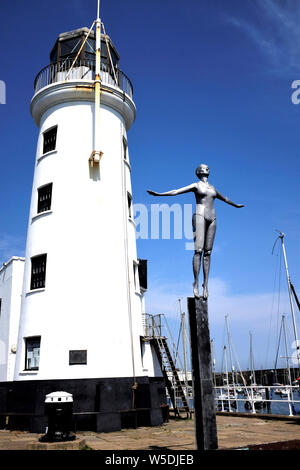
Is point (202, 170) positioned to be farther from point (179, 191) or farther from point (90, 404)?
point (90, 404)

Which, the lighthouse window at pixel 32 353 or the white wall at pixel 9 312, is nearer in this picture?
the lighthouse window at pixel 32 353

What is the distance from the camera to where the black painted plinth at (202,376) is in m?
8.39

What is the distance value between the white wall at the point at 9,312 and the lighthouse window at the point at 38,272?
349 cm

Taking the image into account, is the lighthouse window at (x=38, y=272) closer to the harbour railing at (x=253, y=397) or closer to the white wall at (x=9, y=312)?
the white wall at (x=9, y=312)

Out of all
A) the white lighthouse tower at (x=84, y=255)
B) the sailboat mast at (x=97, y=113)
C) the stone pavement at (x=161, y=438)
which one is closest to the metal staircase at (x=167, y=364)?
the white lighthouse tower at (x=84, y=255)

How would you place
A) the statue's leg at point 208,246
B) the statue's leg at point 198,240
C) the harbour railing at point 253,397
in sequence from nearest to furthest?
the statue's leg at point 198,240 < the statue's leg at point 208,246 < the harbour railing at point 253,397

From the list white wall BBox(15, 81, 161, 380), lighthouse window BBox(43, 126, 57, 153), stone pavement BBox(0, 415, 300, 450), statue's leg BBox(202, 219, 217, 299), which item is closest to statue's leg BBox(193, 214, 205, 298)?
statue's leg BBox(202, 219, 217, 299)

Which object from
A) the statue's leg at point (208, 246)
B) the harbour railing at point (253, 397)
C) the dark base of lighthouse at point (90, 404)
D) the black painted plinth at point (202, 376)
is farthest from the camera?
the harbour railing at point (253, 397)

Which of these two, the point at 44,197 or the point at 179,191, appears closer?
the point at 179,191

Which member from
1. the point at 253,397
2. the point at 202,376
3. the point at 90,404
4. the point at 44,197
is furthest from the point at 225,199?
the point at 253,397

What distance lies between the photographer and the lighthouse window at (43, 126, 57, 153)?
20.0 meters

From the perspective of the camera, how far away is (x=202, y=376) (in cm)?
873

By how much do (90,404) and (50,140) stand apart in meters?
12.4
